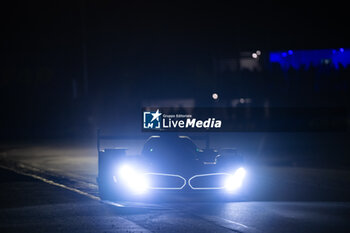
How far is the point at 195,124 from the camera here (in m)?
20.7

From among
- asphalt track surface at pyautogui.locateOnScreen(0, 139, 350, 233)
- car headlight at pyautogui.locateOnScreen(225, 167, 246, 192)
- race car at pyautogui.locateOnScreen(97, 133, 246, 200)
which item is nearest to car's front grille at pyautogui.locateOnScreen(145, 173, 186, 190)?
race car at pyautogui.locateOnScreen(97, 133, 246, 200)

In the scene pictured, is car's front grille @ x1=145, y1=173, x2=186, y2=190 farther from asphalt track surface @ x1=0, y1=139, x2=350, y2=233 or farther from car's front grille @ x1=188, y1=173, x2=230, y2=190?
asphalt track surface @ x1=0, y1=139, x2=350, y2=233

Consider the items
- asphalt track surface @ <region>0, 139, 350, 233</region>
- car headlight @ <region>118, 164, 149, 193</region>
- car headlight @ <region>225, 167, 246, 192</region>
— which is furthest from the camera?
car headlight @ <region>225, 167, 246, 192</region>

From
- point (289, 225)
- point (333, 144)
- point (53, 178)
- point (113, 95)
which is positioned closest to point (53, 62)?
point (113, 95)

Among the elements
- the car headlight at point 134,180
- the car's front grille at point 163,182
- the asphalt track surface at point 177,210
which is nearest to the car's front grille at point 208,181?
the car's front grille at point 163,182

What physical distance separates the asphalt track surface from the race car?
261 mm

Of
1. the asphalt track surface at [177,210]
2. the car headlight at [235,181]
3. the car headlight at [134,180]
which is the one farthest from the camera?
the car headlight at [235,181]

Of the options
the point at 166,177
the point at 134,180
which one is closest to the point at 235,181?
the point at 166,177

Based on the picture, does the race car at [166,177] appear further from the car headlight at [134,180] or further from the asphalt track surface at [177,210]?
the asphalt track surface at [177,210]

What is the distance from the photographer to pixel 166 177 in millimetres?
11414

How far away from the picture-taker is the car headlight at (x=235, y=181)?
37.9 feet

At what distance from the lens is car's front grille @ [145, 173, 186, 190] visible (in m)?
11.4

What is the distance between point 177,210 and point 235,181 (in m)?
1.57

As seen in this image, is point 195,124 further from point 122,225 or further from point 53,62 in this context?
point 53,62
